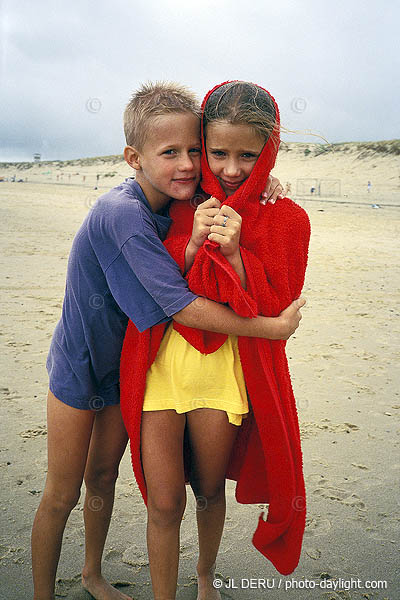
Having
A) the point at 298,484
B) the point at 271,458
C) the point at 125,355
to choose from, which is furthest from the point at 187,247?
the point at 298,484

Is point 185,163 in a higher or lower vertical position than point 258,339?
higher

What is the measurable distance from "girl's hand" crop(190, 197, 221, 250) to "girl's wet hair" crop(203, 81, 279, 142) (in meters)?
0.33

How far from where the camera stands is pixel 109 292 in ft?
6.97

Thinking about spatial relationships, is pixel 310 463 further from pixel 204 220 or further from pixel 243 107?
pixel 243 107

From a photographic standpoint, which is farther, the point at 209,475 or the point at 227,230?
the point at 209,475

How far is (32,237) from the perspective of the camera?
12.3 metres

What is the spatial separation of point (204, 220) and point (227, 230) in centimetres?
11

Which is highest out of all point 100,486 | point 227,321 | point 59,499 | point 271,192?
point 271,192

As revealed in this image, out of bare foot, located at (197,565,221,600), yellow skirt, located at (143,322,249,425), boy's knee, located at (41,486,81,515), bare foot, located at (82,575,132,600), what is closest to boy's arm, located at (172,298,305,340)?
yellow skirt, located at (143,322,249,425)

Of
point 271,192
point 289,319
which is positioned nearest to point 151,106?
point 271,192

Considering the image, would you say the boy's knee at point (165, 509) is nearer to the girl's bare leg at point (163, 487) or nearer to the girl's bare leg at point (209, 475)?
the girl's bare leg at point (163, 487)

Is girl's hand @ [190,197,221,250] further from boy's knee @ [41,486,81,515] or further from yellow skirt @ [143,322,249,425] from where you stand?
boy's knee @ [41,486,81,515]

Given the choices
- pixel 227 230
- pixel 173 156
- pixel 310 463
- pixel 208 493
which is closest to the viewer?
pixel 227 230

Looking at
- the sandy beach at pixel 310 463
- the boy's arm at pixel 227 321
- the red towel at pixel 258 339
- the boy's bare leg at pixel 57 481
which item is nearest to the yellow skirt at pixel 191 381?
the red towel at pixel 258 339
